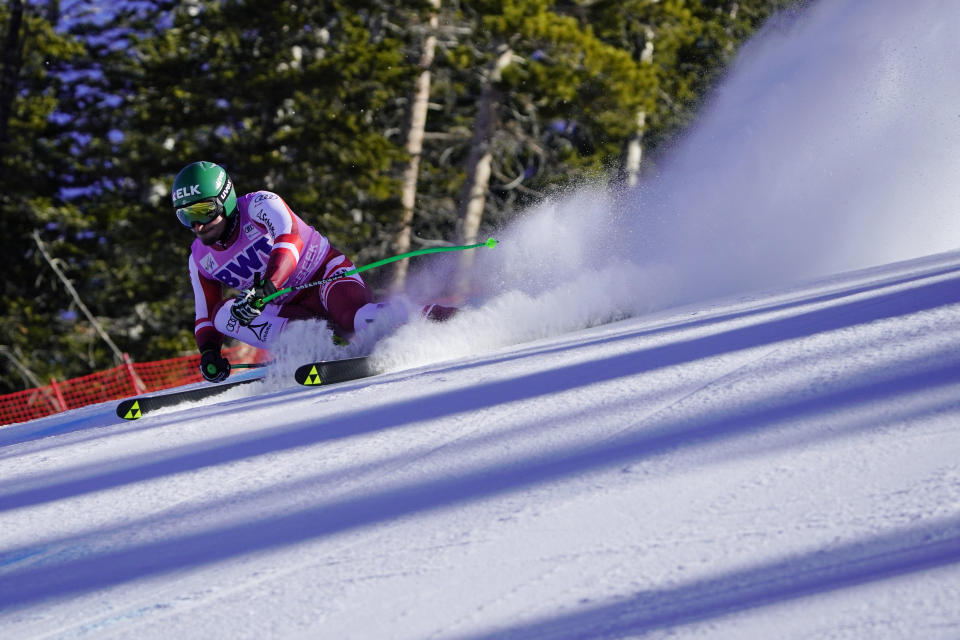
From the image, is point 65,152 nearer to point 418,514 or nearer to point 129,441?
point 129,441

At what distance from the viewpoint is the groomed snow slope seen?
1.73 m

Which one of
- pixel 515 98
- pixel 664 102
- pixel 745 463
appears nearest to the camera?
pixel 745 463

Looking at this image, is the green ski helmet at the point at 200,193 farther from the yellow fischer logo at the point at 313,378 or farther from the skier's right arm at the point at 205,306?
the yellow fischer logo at the point at 313,378

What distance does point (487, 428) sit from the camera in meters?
3.08

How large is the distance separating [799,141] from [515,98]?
9985 millimetres

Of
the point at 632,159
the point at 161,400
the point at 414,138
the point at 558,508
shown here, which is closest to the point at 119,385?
the point at 414,138

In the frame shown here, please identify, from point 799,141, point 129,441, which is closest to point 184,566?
point 129,441

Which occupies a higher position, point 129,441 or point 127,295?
point 129,441

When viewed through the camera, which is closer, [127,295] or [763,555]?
[763,555]

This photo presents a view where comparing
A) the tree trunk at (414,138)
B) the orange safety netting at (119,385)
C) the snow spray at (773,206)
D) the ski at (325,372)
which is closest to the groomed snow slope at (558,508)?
the ski at (325,372)

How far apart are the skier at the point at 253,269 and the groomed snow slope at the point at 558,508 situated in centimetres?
176

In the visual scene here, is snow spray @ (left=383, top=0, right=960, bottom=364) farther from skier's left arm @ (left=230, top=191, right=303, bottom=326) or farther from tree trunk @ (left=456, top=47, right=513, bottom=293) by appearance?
tree trunk @ (left=456, top=47, right=513, bottom=293)

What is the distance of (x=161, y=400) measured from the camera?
18.1 ft

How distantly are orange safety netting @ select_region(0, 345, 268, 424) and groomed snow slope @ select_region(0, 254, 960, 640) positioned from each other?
31.5ft
